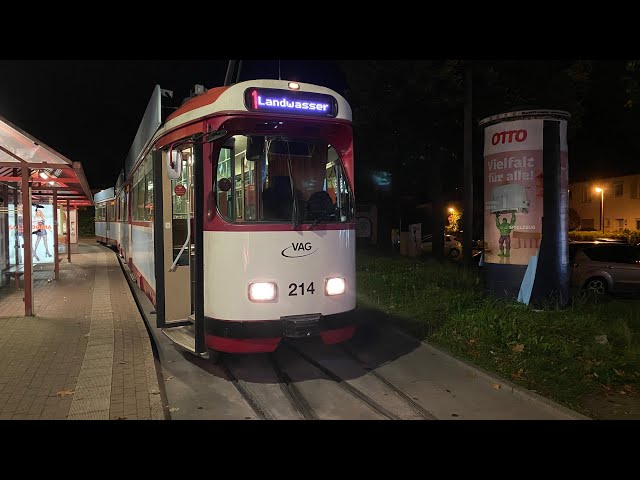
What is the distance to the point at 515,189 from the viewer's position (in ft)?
30.4

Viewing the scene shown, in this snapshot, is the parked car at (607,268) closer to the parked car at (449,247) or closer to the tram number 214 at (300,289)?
the tram number 214 at (300,289)

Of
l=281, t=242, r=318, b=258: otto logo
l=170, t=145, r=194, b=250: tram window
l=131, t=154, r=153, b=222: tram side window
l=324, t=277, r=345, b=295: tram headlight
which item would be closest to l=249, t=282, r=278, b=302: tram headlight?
l=281, t=242, r=318, b=258: otto logo

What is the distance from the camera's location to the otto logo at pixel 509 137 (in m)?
9.16

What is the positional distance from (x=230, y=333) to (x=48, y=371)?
7.70ft

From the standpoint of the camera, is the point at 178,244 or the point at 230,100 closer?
the point at 230,100

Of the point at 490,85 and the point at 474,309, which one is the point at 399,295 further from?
the point at 490,85

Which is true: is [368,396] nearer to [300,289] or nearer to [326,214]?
[300,289]

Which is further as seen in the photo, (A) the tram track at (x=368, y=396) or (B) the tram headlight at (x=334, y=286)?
(B) the tram headlight at (x=334, y=286)

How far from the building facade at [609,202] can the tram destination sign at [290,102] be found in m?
37.9

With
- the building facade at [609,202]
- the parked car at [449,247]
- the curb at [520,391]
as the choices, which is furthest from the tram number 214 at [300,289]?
the building facade at [609,202]

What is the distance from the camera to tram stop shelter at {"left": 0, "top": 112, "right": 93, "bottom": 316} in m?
9.42

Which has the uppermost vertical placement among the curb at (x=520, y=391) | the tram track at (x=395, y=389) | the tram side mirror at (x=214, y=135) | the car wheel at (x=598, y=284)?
the tram side mirror at (x=214, y=135)

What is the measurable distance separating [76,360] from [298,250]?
3361 millimetres

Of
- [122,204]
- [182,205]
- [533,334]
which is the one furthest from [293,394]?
[122,204]
